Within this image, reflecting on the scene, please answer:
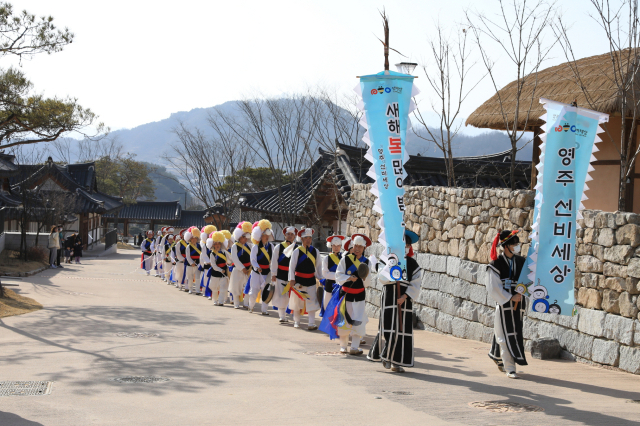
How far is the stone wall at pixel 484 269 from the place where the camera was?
308 inches

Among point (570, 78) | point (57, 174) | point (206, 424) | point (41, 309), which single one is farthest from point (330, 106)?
point (57, 174)

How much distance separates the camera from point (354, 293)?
913 cm

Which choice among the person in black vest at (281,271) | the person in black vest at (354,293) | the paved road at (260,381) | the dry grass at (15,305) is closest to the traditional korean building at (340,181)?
the person in black vest at (281,271)

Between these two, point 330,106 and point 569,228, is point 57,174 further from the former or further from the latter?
point 569,228

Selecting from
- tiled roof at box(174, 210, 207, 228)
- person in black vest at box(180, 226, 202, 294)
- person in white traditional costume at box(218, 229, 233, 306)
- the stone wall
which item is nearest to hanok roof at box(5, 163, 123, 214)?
tiled roof at box(174, 210, 207, 228)

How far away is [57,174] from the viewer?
134ft

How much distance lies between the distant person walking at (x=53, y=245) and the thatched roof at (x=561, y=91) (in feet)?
62.1

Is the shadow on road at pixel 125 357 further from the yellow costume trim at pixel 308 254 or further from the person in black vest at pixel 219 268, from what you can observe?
the person in black vest at pixel 219 268

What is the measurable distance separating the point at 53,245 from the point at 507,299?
2295cm

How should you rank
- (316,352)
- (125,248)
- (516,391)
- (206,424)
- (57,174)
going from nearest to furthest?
1. (206,424)
2. (516,391)
3. (316,352)
4. (57,174)
5. (125,248)

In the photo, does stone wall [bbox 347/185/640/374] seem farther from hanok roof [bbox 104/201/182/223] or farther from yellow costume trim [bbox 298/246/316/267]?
hanok roof [bbox 104/201/182/223]

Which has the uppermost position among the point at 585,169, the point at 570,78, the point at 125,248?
the point at 570,78

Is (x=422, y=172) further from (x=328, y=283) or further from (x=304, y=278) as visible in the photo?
(x=328, y=283)

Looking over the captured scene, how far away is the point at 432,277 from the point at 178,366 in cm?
625
